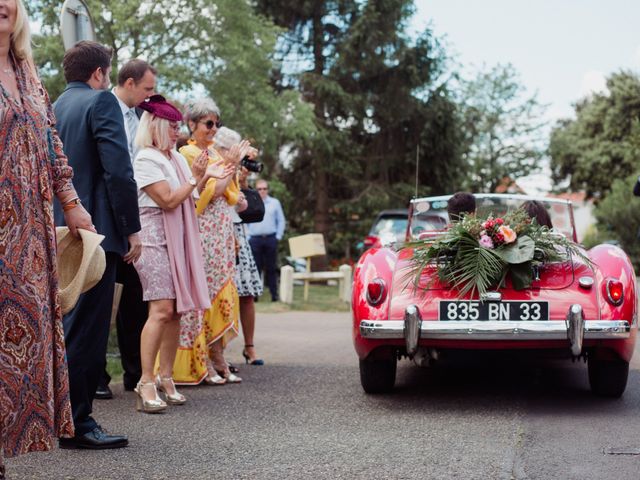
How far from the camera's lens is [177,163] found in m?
6.07

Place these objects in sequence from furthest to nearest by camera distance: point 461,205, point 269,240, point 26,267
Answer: point 269,240 → point 461,205 → point 26,267

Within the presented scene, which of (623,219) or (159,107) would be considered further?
(623,219)

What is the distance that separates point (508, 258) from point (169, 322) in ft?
7.22

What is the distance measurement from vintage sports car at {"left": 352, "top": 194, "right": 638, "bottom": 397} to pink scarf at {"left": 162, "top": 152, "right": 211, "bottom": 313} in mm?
1058

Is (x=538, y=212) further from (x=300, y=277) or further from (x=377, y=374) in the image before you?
(x=300, y=277)

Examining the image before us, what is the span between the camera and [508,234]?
6.18 meters

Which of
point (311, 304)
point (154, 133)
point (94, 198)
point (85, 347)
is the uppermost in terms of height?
point (154, 133)

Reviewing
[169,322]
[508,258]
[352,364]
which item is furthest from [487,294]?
[352,364]

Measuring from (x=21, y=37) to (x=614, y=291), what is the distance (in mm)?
3979

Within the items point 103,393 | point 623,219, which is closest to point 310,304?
point 103,393

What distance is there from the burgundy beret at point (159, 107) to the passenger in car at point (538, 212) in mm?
2798

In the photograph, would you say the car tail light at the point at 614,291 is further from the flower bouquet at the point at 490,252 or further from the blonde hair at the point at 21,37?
the blonde hair at the point at 21,37

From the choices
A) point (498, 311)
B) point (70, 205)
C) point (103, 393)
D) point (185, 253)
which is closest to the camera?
point (70, 205)

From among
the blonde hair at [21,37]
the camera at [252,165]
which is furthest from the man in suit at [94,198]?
the camera at [252,165]
